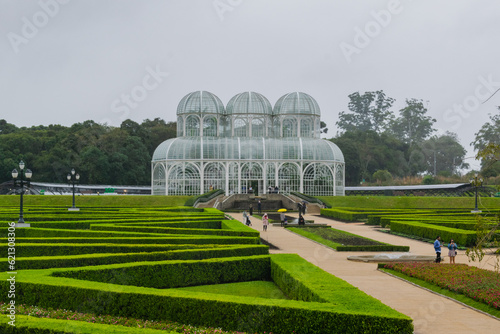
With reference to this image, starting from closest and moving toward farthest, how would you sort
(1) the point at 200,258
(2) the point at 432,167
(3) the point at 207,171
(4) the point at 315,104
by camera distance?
(1) the point at 200,258 < (3) the point at 207,171 < (4) the point at 315,104 < (2) the point at 432,167

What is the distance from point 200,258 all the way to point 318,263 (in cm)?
480

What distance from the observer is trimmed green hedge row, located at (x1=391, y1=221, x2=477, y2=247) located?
26.5m

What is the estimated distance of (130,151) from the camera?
79.4m

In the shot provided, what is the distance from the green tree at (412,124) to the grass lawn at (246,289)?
108m

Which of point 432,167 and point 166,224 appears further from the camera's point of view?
point 432,167

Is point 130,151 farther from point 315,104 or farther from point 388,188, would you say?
point 388,188

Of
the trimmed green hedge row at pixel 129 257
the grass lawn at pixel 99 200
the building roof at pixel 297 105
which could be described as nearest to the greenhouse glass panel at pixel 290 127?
the building roof at pixel 297 105

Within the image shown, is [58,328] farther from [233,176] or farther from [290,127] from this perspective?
[290,127]

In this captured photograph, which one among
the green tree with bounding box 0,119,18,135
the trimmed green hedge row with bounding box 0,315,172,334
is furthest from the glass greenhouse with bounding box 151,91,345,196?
the trimmed green hedge row with bounding box 0,315,172,334

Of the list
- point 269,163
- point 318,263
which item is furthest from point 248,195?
point 318,263

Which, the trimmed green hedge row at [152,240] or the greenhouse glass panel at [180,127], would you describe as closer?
the trimmed green hedge row at [152,240]

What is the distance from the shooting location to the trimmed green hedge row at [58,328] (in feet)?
30.9

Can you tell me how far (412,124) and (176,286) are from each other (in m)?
113

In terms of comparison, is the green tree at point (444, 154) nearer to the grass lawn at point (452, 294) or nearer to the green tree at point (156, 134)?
the green tree at point (156, 134)
